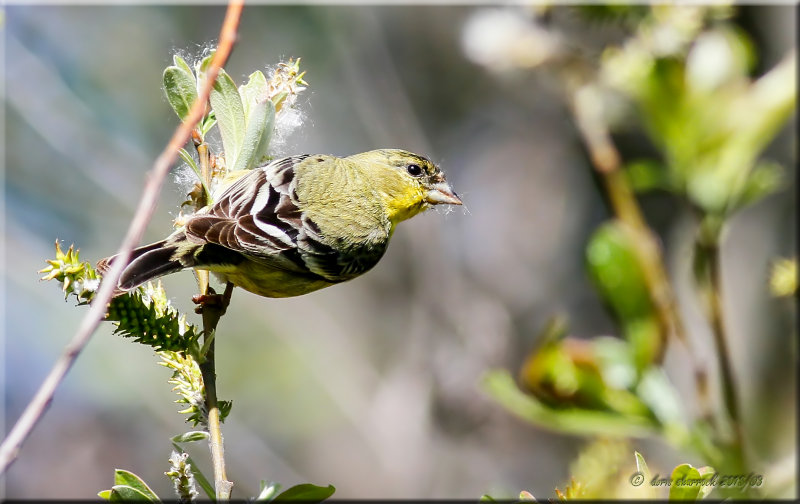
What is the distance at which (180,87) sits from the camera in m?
1.33

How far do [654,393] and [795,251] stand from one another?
5.36 feet

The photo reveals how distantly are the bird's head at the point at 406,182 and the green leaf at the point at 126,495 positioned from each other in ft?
5.40

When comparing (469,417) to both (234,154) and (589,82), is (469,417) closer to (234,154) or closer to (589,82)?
(589,82)

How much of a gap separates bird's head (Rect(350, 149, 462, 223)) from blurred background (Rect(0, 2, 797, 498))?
295cm

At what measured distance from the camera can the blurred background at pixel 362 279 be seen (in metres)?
6.25

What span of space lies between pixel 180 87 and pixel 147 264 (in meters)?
0.34

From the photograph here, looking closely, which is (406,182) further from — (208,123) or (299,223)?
(208,123)

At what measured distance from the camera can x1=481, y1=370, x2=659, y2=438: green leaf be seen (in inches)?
80.1

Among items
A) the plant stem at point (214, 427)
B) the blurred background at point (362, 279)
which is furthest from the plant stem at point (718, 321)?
the blurred background at point (362, 279)

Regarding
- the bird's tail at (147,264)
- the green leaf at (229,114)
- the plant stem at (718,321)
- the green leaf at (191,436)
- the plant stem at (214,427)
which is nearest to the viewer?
the plant stem at (214,427)

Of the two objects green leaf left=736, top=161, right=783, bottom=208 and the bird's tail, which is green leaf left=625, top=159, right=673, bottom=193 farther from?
the bird's tail

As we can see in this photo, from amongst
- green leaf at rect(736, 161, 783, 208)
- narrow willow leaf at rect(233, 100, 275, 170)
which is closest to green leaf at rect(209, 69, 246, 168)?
narrow willow leaf at rect(233, 100, 275, 170)

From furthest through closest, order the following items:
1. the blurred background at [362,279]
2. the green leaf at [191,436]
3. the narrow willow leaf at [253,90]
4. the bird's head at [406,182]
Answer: the blurred background at [362,279]
the bird's head at [406,182]
the narrow willow leaf at [253,90]
the green leaf at [191,436]

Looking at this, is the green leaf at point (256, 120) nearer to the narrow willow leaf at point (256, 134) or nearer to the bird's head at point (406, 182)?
the narrow willow leaf at point (256, 134)
